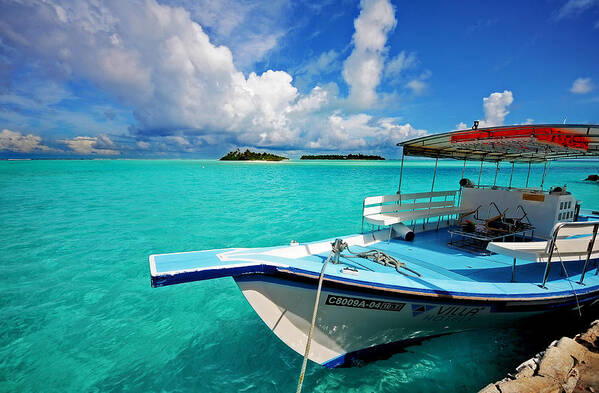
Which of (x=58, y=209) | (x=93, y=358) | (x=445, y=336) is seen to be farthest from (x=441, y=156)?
(x=58, y=209)

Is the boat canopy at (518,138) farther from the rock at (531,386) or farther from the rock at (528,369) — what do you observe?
the rock at (531,386)

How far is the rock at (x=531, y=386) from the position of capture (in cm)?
298

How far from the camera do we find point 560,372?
3227mm

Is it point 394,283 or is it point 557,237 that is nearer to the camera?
point 394,283

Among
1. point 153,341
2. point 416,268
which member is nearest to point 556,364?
point 416,268

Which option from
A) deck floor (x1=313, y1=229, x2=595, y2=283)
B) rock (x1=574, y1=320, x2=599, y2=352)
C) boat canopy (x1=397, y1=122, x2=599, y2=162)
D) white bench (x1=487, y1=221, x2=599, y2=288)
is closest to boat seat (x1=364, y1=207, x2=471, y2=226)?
deck floor (x1=313, y1=229, x2=595, y2=283)

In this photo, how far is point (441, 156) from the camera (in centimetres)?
895

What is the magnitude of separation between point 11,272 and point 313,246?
376 inches

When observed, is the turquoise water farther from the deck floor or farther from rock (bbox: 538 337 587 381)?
the deck floor

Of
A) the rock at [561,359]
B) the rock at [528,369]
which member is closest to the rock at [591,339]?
the rock at [561,359]

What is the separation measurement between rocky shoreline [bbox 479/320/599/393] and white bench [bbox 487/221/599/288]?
90cm

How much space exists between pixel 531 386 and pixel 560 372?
55cm

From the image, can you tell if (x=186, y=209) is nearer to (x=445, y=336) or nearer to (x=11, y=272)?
(x=11, y=272)

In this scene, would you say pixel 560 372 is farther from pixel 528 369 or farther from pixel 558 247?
pixel 558 247
